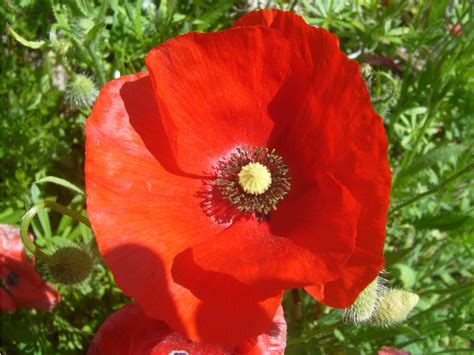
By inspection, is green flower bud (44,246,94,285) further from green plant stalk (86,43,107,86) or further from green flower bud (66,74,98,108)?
green plant stalk (86,43,107,86)

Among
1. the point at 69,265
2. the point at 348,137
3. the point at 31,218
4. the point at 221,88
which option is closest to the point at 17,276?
the point at 69,265

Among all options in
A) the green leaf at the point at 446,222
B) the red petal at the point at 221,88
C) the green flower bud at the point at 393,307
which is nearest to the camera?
the red petal at the point at 221,88

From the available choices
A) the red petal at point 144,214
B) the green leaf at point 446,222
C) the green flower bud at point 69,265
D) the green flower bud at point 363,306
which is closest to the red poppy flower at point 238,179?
the red petal at point 144,214

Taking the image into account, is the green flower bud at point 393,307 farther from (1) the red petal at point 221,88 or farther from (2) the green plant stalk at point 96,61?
(2) the green plant stalk at point 96,61

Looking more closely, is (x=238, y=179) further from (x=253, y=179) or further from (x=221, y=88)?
(x=221, y=88)

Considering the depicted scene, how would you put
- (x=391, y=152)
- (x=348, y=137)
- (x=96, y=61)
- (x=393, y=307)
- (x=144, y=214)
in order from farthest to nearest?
(x=391, y=152)
(x=96, y=61)
(x=393, y=307)
(x=144, y=214)
(x=348, y=137)
